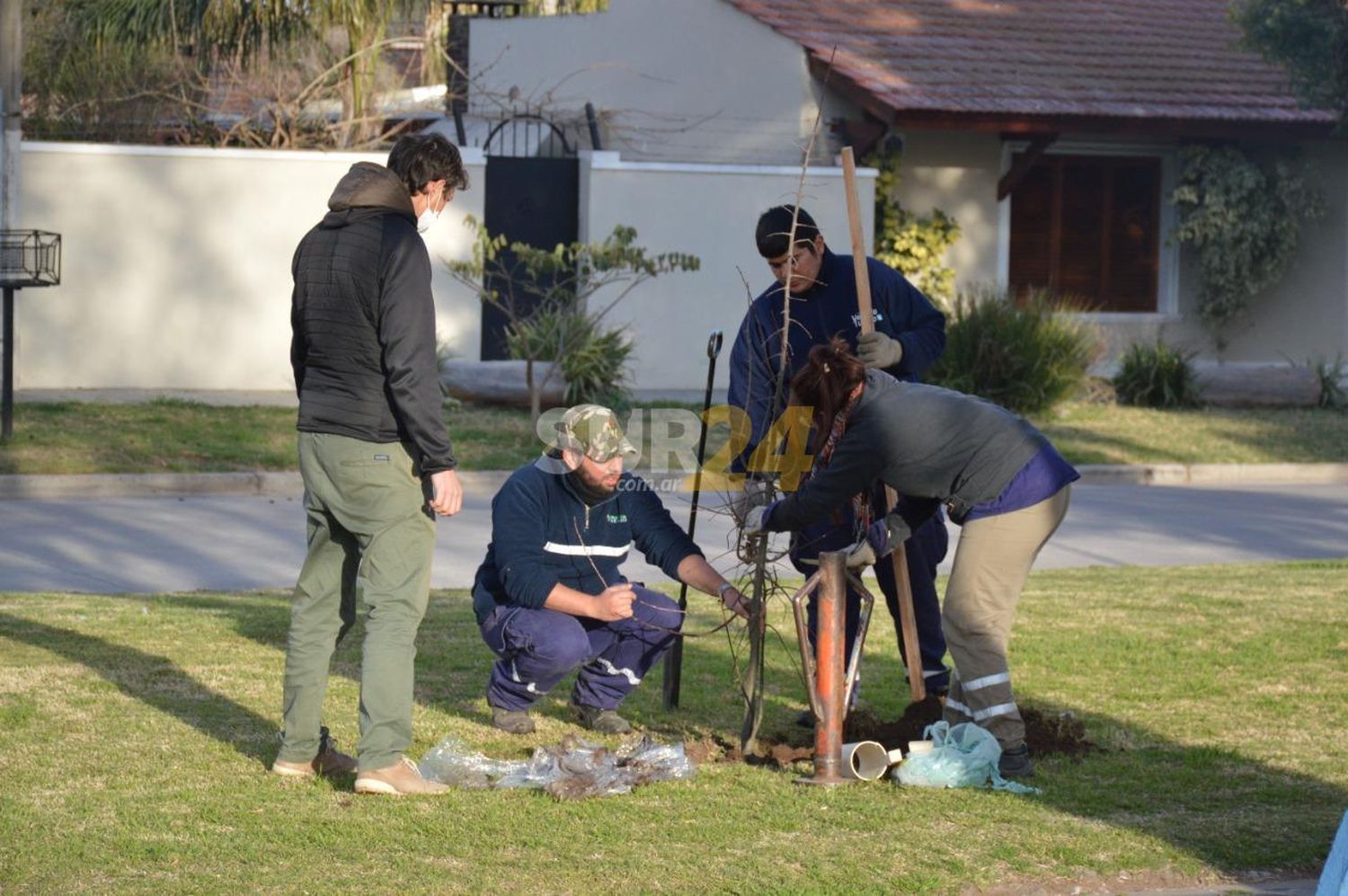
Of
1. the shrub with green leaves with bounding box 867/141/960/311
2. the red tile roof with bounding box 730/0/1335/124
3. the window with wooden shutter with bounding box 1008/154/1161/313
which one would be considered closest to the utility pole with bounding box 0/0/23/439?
the red tile roof with bounding box 730/0/1335/124

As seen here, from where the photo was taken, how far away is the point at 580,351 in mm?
16953

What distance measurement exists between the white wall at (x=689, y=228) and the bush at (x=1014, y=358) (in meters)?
2.38

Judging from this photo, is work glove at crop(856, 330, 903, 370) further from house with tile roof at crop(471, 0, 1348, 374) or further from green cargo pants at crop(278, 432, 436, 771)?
house with tile roof at crop(471, 0, 1348, 374)

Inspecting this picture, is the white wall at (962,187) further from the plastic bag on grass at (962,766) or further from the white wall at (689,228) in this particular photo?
the plastic bag on grass at (962,766)

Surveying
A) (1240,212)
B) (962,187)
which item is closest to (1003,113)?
(962,187)

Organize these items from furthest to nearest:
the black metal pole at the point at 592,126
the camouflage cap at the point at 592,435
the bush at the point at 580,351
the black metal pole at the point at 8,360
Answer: the black metal pole at the point at 592,126
the bush at the point at 580,351
the black metal pole at the point at 8,360
the camouflage cap at the point at 592,435

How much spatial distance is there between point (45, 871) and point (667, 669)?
2.83 m

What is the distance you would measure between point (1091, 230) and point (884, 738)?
17.9 m

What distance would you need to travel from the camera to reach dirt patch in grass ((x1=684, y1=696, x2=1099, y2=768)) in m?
6.10

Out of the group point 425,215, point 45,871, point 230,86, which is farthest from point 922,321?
point 230,86

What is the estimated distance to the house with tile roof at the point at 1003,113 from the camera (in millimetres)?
21219

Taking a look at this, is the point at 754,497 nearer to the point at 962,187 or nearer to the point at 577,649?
the point at 577,649

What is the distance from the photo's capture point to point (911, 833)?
17.2 feet

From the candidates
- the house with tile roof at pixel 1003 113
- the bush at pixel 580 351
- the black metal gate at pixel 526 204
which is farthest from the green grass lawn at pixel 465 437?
the house with tile roof at pixel 1003 113
